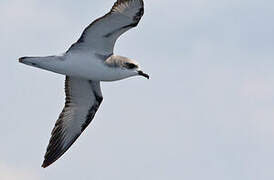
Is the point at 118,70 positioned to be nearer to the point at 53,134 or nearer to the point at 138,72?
the point at 138,72

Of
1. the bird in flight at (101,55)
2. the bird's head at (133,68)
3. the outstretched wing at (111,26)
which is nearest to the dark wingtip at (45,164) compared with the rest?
the bird in flight at (101,55)

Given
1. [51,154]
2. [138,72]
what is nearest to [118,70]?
[138,72]

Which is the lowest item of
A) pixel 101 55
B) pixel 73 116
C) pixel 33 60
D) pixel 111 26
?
pixel 73 116

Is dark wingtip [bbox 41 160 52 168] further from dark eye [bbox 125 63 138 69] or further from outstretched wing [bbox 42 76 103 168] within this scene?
dark eye [bbox 125 63 138 69]

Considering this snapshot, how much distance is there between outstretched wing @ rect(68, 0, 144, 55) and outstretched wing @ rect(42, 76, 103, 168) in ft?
8.96

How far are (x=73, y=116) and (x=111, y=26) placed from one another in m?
4.75

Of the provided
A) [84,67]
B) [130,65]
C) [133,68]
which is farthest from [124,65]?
[84,67]

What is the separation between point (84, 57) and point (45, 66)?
1253 mm

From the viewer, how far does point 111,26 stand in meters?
24.7

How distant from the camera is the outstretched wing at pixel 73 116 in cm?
2778

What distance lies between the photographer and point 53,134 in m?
28.1

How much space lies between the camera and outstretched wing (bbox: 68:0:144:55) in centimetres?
2436

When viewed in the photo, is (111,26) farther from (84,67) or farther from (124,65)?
(84,67)

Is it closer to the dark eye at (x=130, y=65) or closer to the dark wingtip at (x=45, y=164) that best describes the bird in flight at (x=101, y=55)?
the dark eye at (x=130, y=65)
